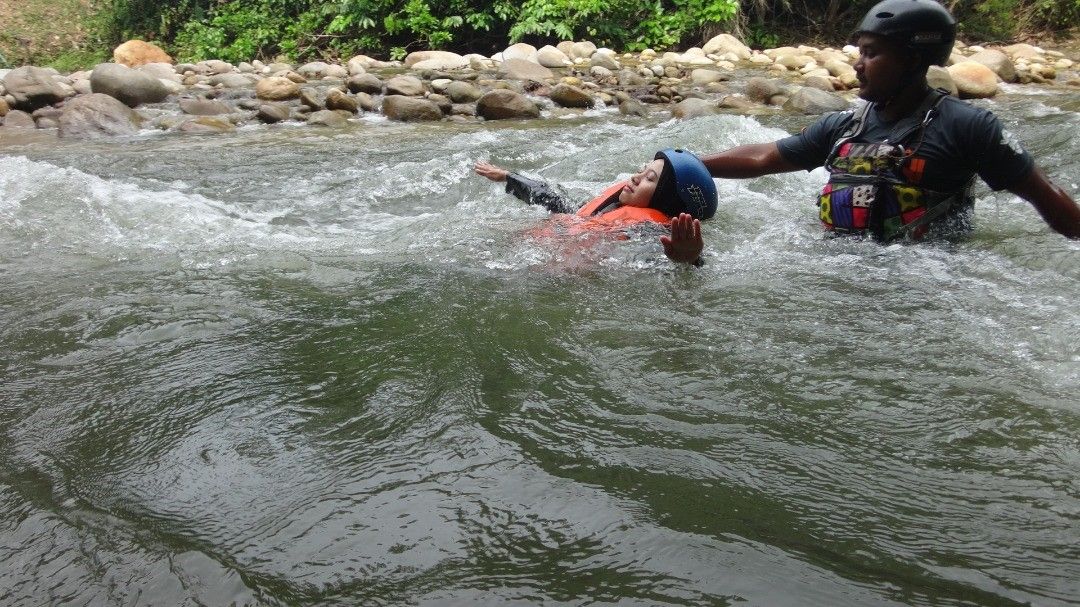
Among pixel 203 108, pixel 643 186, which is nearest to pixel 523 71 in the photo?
pixel 203 108

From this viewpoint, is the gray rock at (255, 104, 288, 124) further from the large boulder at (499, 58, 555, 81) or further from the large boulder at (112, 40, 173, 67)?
the large boulder at (112, 40, 173, 67)

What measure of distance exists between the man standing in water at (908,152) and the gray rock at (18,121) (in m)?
9.63

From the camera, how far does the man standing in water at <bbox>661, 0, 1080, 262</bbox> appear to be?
361cm

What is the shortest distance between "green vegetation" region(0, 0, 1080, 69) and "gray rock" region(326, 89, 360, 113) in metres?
4.76

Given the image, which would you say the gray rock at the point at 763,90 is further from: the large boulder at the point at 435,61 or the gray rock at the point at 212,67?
the gray rock at the point at 212,67

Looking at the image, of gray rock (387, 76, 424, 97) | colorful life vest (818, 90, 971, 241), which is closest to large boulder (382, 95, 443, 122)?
gray rock (387, 76, 424, 97)

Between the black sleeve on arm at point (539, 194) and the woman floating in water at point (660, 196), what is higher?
the woman floating in water at point (660, 196)

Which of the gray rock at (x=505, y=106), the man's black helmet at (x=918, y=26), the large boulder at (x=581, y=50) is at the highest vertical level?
the man's black helmet at (x=918, y=26)

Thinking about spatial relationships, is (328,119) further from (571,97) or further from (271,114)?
(571,97)

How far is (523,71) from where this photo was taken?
1310 cm

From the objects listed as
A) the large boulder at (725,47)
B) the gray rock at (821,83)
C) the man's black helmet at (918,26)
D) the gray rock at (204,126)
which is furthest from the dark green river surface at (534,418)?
the large boulder at (725,47)

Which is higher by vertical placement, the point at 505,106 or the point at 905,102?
the point at 905,102

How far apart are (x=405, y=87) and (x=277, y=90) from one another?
185 centimetres

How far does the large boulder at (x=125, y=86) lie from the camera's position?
11.2 metres
